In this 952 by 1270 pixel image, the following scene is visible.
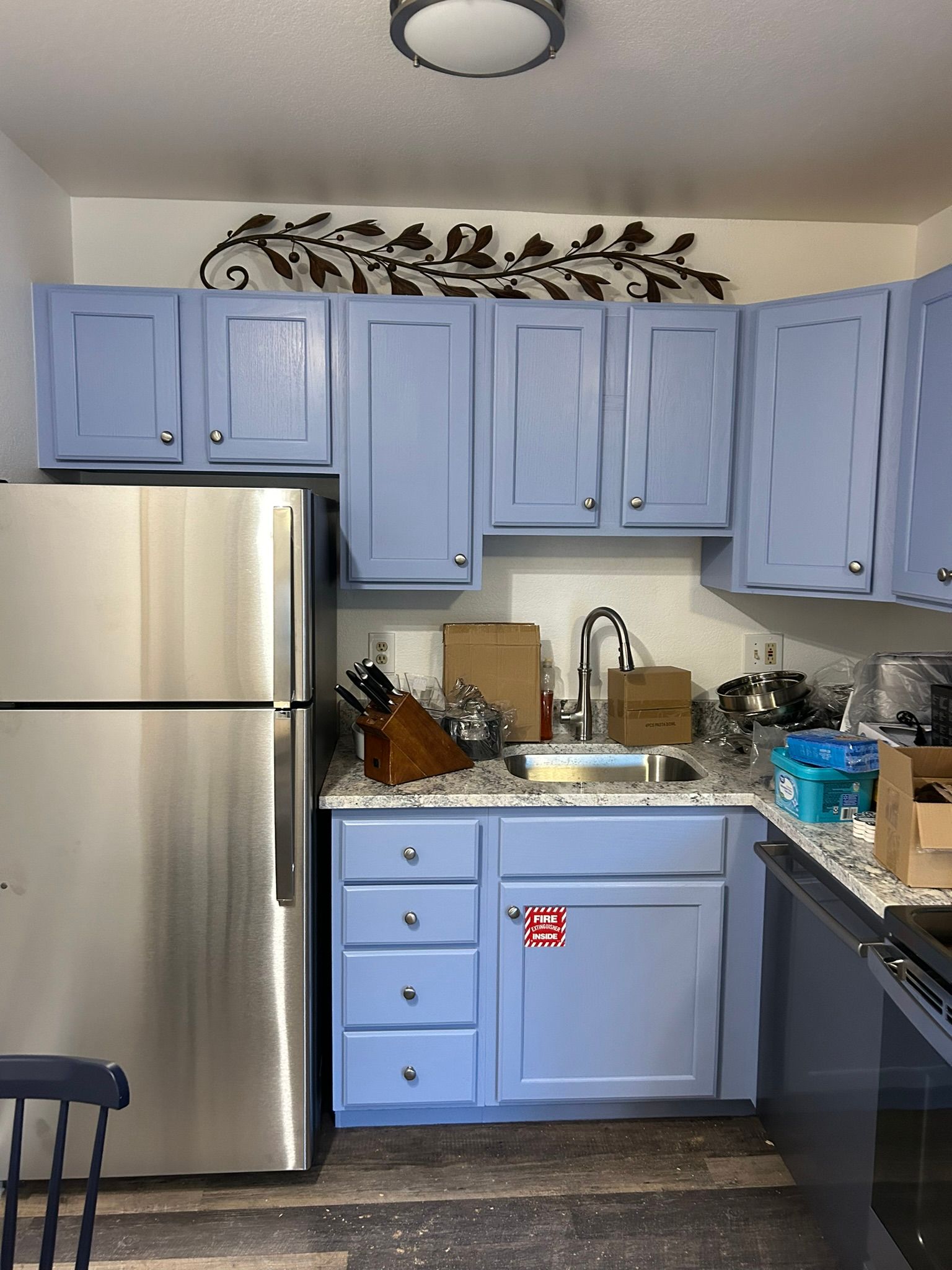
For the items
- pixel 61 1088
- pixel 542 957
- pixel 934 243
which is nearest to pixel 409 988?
pixel 542 957

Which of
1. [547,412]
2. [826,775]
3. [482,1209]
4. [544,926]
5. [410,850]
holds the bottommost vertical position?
[482,1209]

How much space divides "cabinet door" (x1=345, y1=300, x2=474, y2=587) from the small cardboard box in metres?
0.61

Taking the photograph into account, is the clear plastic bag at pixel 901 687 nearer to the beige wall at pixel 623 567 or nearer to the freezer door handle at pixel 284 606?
the beige wall at pixel 623 567

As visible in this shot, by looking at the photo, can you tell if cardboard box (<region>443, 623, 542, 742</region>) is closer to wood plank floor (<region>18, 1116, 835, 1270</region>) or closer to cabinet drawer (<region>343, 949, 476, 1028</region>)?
cabinet drawer (<region>343, 949, 476, 1028</region>)

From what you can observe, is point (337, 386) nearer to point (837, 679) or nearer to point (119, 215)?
point (119, 215)

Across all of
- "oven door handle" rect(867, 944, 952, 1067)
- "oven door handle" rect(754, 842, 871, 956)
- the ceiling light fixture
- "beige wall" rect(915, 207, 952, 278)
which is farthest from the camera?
"beige wall" rect(915, 207, 952, 278)

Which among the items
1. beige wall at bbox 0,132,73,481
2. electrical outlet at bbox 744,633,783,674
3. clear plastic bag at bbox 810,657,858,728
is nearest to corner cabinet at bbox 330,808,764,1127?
clear plastic bag at bbox 810,657,858,728

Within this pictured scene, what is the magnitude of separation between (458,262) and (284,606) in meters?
1.27

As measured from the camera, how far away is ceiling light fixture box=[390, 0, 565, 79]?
1.54 metres

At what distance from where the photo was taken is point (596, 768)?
2.68m

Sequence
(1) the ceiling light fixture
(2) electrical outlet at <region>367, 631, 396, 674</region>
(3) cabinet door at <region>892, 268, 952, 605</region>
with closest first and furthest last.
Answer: (1) the ceiling light fixture → (3) cabinet door at <region>892, 268, 952, 605</region> → (2) electrical outlet at <region>367, 631, 396, 674</region>

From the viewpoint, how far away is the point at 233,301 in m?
2.37

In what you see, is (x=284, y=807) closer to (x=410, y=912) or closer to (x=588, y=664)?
(x=410, y=912)

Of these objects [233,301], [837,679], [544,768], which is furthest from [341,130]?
[837,679]
